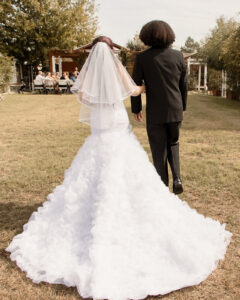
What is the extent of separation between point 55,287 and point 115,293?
22.6 inches

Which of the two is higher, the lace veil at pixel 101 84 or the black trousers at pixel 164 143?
the lace veil at pixel 101 84

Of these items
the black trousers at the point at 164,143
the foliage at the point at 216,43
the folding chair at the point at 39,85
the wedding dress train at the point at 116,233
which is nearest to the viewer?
the wedding dress train at the point at 116,233

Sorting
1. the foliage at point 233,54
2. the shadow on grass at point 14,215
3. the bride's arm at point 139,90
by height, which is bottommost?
the shadow on grass at point 14,215

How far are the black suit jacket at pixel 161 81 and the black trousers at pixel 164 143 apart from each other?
0.14 meters

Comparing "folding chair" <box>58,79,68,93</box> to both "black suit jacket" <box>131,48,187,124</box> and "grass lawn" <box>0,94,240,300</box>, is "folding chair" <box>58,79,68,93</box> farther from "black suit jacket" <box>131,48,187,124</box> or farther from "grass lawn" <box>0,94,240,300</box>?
"black suit jacket" <box>131,48,187,124</box>

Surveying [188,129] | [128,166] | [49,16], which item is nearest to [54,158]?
[128,166]

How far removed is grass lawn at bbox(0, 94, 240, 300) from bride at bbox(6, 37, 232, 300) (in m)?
0.13

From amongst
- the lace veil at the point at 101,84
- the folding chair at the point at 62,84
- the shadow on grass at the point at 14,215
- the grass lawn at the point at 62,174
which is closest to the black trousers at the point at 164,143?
the grass lawn at the point at 62,174

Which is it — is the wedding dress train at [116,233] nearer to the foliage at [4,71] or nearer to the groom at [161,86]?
the groom at [161,86]

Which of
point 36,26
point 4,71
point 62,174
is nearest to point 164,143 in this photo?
point 62,174

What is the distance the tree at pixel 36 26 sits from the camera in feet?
106

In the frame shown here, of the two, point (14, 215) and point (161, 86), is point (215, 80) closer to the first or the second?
point (161, 86)

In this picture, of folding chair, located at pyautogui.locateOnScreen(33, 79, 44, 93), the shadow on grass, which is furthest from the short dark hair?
folding chair, located at pyautogui.locateOnScreen(33, 79, 44, 93)

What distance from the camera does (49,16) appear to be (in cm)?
3334
